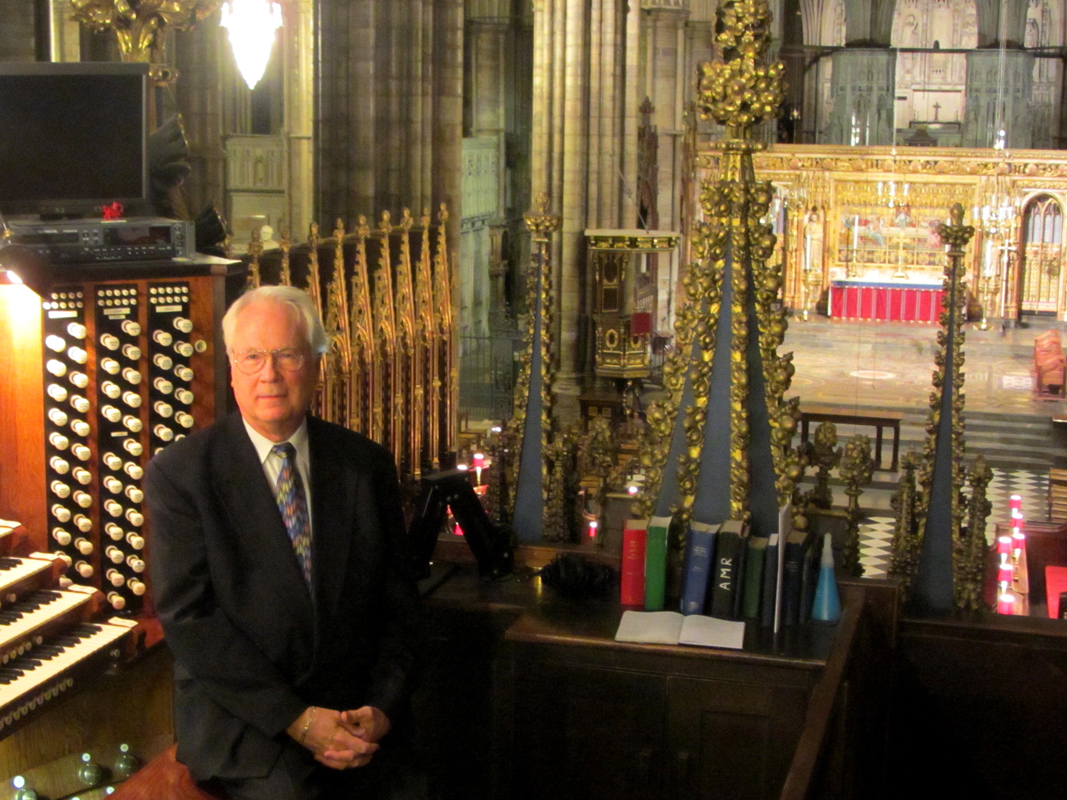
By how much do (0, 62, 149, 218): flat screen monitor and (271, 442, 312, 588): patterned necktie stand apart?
131 centimetres

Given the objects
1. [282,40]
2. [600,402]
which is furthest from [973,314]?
[282,40]

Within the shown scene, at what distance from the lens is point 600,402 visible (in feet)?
51.0

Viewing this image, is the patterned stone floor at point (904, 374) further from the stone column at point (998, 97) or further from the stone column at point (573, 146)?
the stone column at point (998, 97)

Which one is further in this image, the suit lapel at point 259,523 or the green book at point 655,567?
the green book at point 655,567

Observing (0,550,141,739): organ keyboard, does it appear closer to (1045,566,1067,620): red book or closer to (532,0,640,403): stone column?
(1045,566,1067,620): red book

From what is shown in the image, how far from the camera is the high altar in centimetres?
2433

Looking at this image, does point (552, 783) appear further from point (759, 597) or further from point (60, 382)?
point (60, 382)

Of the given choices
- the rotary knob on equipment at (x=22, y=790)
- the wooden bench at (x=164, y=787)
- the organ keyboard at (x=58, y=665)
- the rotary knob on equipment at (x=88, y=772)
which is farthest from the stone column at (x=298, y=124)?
the wooden bench at (x=164, y=787)

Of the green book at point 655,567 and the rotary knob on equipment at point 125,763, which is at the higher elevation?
the green book at point 655,567

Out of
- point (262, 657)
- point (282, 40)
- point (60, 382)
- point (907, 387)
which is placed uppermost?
point (282, 40)

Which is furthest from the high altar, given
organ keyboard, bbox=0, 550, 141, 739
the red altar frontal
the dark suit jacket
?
the dark suit jacket

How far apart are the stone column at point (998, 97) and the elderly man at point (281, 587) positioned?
2942 centimetres

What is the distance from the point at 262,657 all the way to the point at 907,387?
17072mm

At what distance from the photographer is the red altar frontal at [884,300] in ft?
81.3
